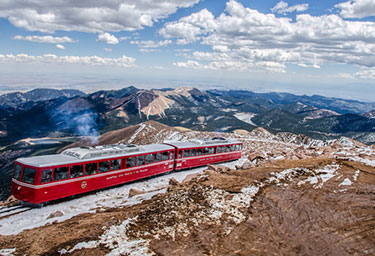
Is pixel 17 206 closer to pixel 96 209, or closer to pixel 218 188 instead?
pixel 96 209

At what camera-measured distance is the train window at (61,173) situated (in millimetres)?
18344

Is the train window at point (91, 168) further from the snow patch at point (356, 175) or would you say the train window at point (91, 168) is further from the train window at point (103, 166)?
the snow patch at point (356, 175)

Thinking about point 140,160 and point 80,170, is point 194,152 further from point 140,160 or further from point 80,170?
point 80,170

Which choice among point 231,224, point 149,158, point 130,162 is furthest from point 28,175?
point 231,224

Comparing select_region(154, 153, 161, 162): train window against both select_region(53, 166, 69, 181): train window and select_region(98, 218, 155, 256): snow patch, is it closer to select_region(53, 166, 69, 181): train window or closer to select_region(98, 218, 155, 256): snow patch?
select_region(53, 166, 69, 181): train window

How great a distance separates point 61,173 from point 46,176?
3.53 ft

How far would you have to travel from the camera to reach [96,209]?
1723 centimetres

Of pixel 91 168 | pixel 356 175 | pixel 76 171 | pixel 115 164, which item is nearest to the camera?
pixel 76 171

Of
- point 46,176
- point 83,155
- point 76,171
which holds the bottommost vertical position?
point 76,171


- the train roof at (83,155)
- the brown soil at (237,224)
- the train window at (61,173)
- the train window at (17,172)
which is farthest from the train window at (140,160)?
the train window at (17,172)

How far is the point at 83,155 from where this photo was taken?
20078 mm

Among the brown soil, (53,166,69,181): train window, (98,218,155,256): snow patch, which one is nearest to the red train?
(53,166,69,181): train window

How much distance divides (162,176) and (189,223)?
14625 millimetres

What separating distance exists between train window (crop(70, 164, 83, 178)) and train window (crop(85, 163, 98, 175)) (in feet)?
1.67
